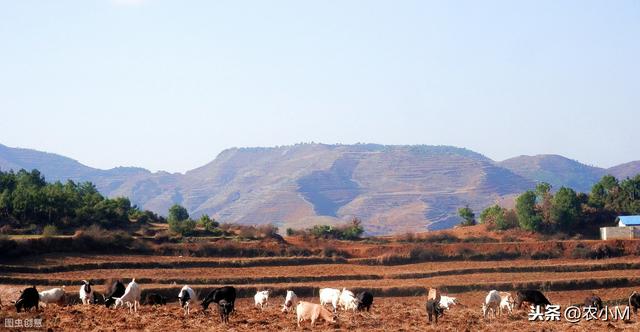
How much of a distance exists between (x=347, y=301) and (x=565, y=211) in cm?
4903

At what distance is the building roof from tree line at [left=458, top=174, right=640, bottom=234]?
3.47 metres

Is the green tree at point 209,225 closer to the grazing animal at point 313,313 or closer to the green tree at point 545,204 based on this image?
the green tree at point 545,204

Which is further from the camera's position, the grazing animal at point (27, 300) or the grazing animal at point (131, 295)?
the grazing animal at point (131, 295)

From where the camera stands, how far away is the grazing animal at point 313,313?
26.9 m

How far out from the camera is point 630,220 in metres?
75.7

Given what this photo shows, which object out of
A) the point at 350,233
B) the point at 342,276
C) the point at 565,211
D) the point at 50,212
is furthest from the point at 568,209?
the point at 50,212

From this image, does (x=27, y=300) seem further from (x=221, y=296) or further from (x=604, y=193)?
(x=604, y=193)

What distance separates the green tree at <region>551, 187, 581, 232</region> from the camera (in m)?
76.8

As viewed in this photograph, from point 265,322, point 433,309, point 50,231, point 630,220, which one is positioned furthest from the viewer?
point 630,220

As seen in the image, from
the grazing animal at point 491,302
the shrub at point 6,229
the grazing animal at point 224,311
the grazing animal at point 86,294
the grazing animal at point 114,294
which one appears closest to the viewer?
the grazing animal at point 224,311

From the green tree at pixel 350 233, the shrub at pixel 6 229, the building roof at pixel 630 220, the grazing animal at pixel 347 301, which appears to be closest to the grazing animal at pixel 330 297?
the grazing animal at pixel 347 301

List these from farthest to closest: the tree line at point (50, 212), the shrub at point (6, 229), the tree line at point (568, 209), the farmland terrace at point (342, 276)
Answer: the tree line at point (568, 209)
the tree line at point (50, 212)
the shrub at point (6, 229)
the farmland terrace at point (342, 276)

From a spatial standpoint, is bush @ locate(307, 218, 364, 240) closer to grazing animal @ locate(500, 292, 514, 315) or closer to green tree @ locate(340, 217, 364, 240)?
green tree @ locate(340, 217, 364, 240)

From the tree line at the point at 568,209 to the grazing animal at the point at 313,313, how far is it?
176 ft
